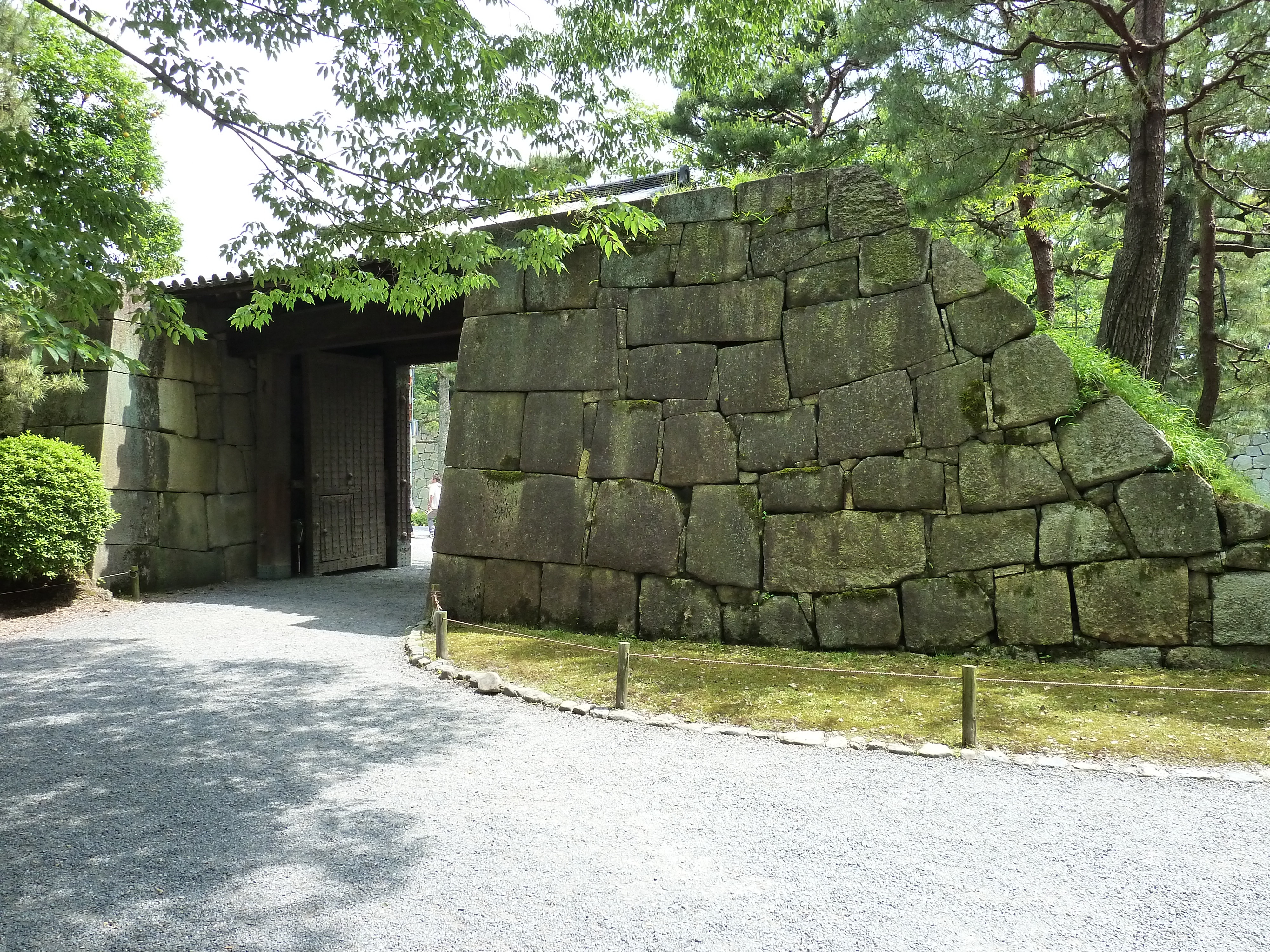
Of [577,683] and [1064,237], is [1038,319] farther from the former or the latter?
[1064,237]

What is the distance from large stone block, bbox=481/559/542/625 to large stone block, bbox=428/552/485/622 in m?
0.05

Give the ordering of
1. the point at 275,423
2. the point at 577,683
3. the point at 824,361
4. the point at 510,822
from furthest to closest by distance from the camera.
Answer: the point at 275,423, the point at 824,361, the point at 577,683, the point at 510,822

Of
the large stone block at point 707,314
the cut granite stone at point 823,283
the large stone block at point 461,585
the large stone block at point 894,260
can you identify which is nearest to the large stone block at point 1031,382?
the large stone block at point 894,260

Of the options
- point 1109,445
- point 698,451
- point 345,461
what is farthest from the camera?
point 345,461

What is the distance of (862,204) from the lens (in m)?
6.38

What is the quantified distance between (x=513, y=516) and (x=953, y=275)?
4.10 m

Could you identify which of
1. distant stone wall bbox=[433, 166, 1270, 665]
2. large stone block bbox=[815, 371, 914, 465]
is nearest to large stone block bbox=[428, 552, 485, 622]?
distant stone wall bbox=[433, 166, 1270, 665]

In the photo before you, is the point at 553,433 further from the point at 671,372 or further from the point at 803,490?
the point at 803,490

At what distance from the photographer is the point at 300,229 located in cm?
511

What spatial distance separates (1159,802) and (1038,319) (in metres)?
3.52

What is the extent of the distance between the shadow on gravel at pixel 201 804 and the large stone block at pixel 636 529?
6.85 ft

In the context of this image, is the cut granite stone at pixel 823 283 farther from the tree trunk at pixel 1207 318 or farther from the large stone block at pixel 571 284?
the tree trunk at pixel 1207 318

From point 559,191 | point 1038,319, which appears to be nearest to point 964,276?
point 1038,319

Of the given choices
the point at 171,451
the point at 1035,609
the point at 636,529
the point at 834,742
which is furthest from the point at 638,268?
the point at 171,451
